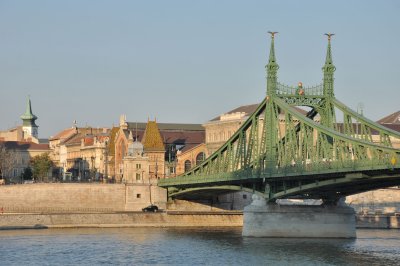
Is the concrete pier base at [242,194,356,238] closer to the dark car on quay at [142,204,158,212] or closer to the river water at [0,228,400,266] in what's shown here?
the river water at [0,228,400,266]

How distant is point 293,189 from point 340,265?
745 inches

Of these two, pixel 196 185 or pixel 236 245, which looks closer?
pixel 236 245

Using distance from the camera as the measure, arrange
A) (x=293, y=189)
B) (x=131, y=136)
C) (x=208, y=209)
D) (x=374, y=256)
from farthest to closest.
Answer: (x=131, y=136)
(x=208, y=209)
(x=293, y=189)
(x=374, y=256)

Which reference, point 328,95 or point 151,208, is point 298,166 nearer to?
point 328,95

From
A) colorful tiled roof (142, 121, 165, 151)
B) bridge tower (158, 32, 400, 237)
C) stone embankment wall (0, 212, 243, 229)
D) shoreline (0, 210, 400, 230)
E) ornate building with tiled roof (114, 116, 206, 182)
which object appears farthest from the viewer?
colorful tiled roof (142, 121, 165, 151)

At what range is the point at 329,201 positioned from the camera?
11338 centimetres

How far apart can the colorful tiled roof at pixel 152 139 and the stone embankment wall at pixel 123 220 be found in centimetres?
3869

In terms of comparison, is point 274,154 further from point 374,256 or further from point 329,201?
point 374,256

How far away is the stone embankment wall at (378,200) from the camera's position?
150 metres

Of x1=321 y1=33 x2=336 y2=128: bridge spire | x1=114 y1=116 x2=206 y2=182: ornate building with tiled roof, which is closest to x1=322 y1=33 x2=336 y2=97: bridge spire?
x1=321 y1=33 x2=336 y2=128: bridge spire

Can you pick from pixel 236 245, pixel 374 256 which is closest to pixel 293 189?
pixel 236 245

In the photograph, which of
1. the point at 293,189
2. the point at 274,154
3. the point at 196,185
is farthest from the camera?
the point at 196,185

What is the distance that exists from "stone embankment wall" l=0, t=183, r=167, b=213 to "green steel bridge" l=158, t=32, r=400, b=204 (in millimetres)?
19937

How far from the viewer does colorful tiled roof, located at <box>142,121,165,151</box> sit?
176 meters
